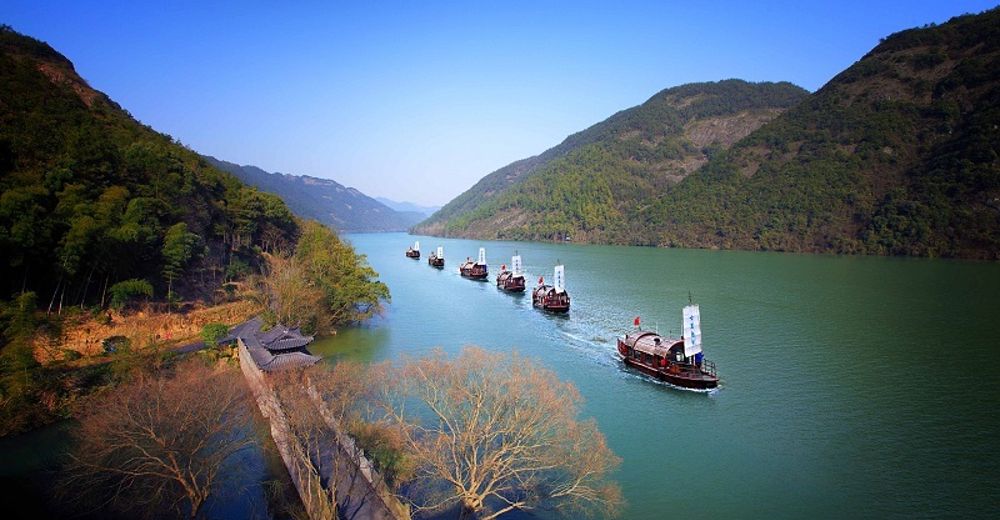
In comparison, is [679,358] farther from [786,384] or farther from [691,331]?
[786,384]

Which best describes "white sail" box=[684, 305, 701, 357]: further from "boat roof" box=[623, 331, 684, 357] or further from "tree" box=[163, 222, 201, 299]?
"tree" box=[163, 222, 201, 299]

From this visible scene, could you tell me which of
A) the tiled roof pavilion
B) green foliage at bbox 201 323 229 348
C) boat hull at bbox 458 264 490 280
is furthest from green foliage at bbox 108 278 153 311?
boat hull at bbox 458 264 490 280

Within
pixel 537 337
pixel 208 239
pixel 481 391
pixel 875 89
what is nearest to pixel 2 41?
pixel 208 239

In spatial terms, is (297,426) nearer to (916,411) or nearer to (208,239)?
(916,411)

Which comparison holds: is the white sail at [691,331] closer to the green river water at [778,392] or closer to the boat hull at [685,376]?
the boat hull at [685,376]

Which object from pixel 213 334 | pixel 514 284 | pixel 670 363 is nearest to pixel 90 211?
pixel 213 334

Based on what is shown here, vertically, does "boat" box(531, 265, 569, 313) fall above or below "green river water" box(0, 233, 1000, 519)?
above
